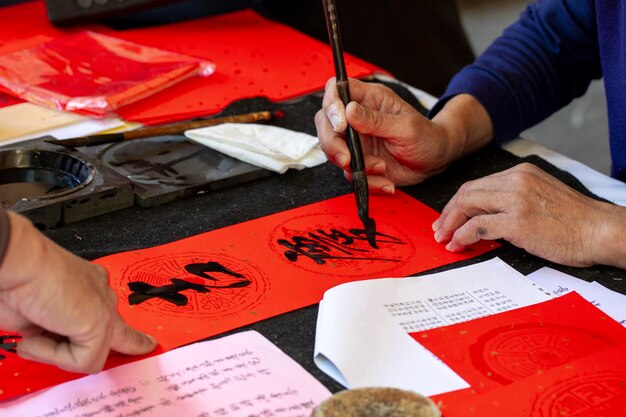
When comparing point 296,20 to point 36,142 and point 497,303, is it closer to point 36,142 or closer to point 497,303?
point 36,142

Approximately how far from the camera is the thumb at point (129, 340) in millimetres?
754

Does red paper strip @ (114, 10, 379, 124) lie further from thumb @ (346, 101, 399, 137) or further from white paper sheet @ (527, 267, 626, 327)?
white paper sheet @ (527, 267, 626, 327)

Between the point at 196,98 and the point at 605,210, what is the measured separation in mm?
715

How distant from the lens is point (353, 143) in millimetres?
1137

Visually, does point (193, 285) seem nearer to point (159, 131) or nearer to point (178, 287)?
point (178, 287)

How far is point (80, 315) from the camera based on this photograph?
0.68m

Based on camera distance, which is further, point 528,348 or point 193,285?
point 193,285

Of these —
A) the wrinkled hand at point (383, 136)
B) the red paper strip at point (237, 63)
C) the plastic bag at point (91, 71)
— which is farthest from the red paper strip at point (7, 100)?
the wrinkled hand at point (383, 136)

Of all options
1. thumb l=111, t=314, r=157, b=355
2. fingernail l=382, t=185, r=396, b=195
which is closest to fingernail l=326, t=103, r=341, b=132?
fingernail l=382, t=185, r=396, b=195

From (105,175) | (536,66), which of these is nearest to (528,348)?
(105,175)

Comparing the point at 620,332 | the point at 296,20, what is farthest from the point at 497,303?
the point at 296,20

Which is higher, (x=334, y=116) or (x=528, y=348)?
(x=334, y=116)

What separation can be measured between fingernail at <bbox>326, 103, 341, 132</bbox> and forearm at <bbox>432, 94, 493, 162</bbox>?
183mm

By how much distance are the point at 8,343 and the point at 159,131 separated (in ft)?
1.69
